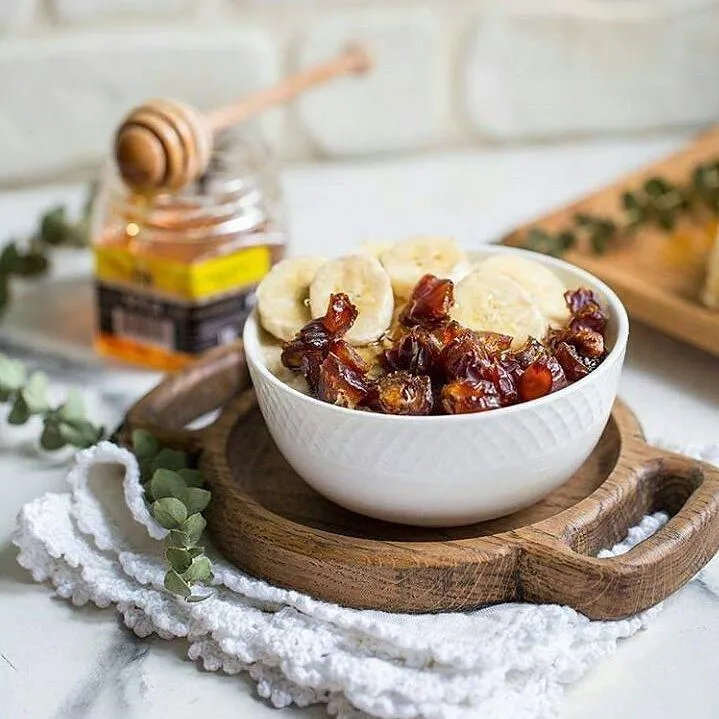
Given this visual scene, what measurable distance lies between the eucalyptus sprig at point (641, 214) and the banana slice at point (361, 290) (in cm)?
37

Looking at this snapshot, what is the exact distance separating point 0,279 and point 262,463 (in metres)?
0.44

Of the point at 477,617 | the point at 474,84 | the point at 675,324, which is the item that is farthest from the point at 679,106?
the point at 477,617

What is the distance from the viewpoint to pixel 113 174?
1112 mm

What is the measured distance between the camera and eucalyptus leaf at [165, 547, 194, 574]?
740 mm

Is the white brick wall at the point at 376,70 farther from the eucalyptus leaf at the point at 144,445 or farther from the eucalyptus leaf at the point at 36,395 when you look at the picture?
the eucalyptus leaf at the point at 144,445

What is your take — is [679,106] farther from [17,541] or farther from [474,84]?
[17,541]

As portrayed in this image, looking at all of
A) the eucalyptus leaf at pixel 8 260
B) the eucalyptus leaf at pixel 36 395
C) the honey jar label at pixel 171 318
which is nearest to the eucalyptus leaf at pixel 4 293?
the eucalyptus leaf at pixel 8 260

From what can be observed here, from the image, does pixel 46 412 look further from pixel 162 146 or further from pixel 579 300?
pixel 579 300

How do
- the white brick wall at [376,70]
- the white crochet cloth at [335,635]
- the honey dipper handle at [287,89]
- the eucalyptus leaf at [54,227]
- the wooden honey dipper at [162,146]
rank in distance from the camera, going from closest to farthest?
1. the white crochet cloth at [335,635]
2. the wooden honey dipper at [162,146]
3. the honey dipper handle at [287,89]
4. the eucalyptus leaf at [54,227]
5. the white brick wall at [376,70]

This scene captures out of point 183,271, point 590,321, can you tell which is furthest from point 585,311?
point 183,271

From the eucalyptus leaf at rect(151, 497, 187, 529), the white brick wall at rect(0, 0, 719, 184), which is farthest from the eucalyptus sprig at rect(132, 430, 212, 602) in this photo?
the white brick wall at rect(0, 0, 719, 184)

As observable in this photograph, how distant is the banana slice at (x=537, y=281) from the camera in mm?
821

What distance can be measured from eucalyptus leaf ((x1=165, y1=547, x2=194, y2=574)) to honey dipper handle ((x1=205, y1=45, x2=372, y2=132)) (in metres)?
0.47

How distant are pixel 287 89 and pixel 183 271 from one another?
30 centimetres
